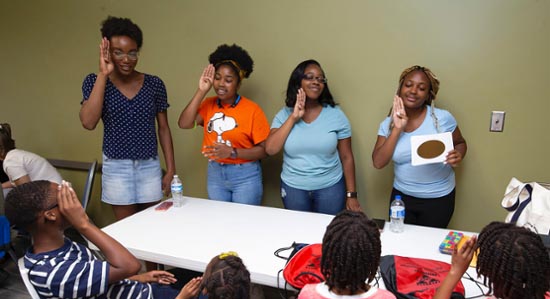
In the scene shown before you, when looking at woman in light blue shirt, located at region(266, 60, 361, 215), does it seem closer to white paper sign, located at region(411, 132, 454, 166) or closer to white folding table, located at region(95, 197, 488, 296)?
white folding table, located at region(95, 197, 488, 296)

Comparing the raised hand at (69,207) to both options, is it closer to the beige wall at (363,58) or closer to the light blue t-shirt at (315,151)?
the light blue t-shirt at (315,151)

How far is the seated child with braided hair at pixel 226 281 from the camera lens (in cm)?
111

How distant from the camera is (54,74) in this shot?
362 cm

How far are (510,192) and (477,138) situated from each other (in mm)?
759

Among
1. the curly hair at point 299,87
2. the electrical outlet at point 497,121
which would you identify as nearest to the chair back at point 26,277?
the curly hair at point 299,87

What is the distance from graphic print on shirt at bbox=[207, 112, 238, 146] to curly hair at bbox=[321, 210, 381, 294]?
4.20 feet

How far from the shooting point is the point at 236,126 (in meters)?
2.35

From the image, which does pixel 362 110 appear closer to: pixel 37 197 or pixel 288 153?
pixel 288 153

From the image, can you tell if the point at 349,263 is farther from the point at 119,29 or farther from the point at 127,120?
the point at 119,29

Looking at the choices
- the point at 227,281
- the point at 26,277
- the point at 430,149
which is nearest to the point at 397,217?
the point at 430,149

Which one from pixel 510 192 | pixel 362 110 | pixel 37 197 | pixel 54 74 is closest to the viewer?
pixel 37 197

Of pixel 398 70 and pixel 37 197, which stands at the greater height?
pixel 398 70

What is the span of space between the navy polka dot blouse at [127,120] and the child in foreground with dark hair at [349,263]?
4.81 feet

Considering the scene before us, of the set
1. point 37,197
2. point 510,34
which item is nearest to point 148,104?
point 37,197
